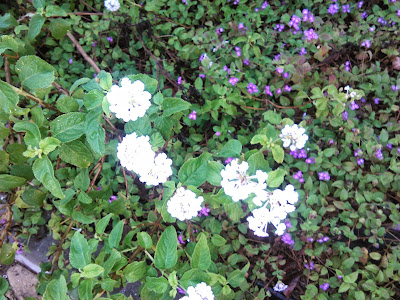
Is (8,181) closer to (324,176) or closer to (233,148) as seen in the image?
(233,148)

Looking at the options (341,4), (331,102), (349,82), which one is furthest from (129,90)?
(341,4)

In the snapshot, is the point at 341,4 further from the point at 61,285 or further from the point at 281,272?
the point at 61,285

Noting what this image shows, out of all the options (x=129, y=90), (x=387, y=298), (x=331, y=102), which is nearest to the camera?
(x=129, y=90)

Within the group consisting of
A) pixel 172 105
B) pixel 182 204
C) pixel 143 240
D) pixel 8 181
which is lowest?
pixel 143 240

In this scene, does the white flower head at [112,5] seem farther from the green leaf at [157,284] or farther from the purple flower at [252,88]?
the green leaf at [157,284]

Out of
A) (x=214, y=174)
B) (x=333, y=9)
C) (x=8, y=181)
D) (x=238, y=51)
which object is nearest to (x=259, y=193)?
(x=214, y=174)

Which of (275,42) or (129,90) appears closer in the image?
(129,90)
